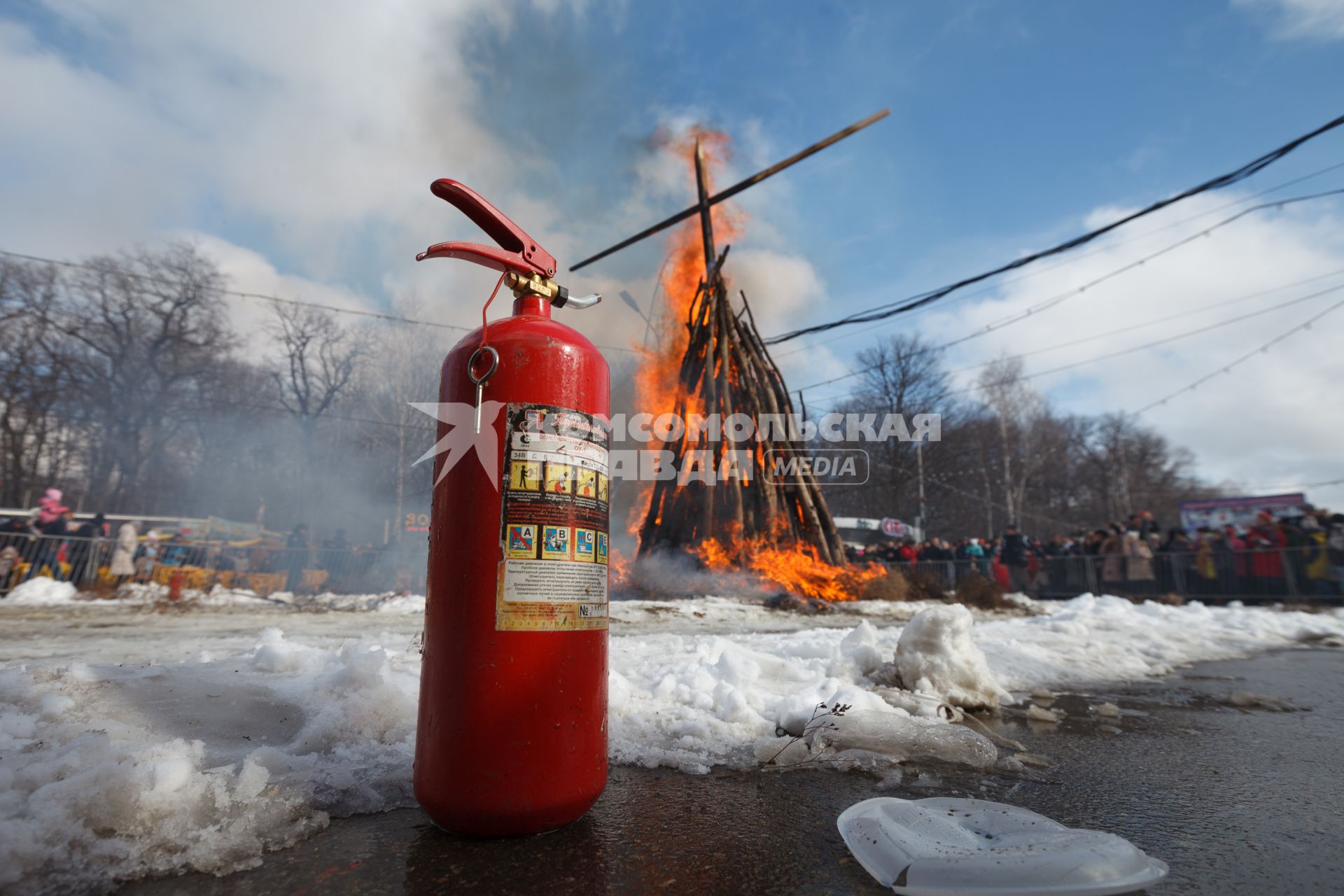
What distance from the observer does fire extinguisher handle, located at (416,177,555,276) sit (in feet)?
6.36

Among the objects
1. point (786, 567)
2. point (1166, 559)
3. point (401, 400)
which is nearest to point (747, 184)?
point (786, 567)

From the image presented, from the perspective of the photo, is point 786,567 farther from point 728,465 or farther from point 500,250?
point 500,250

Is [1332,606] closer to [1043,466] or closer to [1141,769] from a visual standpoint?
[1141,769]

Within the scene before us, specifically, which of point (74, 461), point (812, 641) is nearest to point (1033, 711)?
point (812, 641)

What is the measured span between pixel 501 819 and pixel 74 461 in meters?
34.4

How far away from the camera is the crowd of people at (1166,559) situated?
1192 cm

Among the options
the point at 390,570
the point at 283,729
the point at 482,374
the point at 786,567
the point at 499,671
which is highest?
the point at 482,374

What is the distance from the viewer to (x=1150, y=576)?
13.8 m

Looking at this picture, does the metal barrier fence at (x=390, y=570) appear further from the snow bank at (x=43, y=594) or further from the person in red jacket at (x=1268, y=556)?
the snow bank at (x=43, y=594)

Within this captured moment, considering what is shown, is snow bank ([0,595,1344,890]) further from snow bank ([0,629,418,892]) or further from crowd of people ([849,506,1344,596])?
crowd of people ([849,506,1344,596])

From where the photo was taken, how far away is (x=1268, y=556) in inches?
492

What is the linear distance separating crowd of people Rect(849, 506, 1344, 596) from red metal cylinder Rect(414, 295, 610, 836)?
13.3 m

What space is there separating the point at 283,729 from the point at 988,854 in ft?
7.55

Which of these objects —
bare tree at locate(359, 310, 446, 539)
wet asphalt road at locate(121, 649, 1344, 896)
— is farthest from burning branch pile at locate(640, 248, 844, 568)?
bare tree at locate(359, 310, 446, 539)
